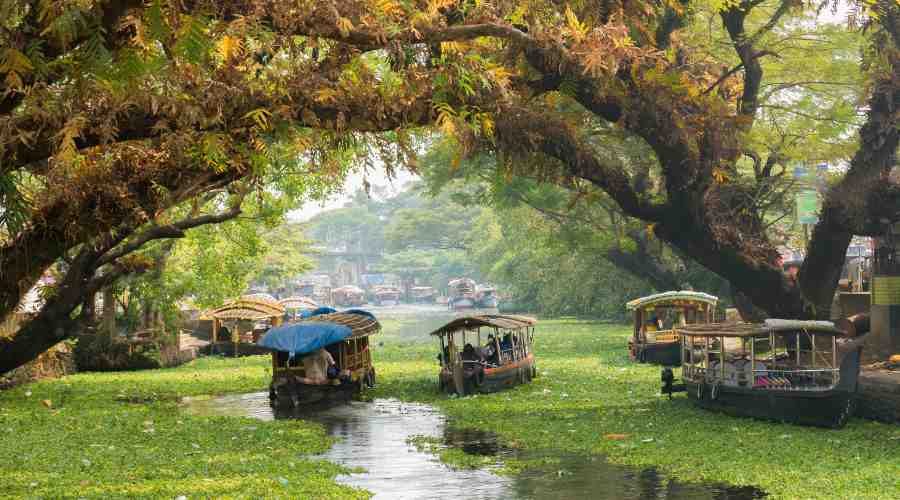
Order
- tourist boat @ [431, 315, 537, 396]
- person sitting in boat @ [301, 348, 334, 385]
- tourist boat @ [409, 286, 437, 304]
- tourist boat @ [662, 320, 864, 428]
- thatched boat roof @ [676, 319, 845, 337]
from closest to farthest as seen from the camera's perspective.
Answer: tourist boat @ [662, 320, 864, 428], thatched boat roof @ [676, 319, 845, 337], person sitting in boat @ [301, 348, 334, 385], tourist boat @ [431, 315, 537, 396], tourist boat @ [409, 286, 437, 304]

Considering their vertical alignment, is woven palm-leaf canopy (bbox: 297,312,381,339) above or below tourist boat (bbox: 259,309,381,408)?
above

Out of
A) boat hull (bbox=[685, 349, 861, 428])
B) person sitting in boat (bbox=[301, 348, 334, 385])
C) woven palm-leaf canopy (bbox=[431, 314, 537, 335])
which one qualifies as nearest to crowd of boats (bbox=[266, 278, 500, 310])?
woven palm-leaf canopy (bbox=[431, 314, 537, 335])

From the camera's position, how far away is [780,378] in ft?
59.0

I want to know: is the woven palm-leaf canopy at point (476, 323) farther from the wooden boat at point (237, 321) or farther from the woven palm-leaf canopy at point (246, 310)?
the woven palm-leaf canopy at point (246, 310)

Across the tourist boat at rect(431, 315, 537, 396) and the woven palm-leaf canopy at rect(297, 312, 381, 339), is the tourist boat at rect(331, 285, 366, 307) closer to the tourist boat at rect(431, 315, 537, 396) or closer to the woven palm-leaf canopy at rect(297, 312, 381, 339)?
the woven palm-leaf canopy at rect(297, 312, 381, 339)

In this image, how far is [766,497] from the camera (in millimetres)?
12000

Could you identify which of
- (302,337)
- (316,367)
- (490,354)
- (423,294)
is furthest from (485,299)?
(302,337)

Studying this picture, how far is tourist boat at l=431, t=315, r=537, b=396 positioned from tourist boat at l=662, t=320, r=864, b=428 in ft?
14.0

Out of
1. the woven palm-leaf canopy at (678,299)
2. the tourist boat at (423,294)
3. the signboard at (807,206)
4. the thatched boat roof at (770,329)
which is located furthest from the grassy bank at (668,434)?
the tourist boat at (423,294)

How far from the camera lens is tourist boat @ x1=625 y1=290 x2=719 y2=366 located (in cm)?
2980

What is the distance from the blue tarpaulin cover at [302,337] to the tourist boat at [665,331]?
409 inches

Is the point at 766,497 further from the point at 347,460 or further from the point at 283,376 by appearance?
the point at 283,376

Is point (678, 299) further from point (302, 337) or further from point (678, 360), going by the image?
point (302, 337)

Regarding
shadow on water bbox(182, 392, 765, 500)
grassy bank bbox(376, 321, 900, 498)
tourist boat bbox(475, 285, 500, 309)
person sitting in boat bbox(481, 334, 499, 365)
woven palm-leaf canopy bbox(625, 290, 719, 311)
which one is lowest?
shadow on water bbox(182, 392, 765, 500)
